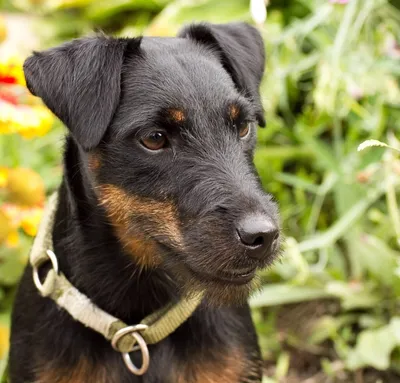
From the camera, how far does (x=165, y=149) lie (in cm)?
248

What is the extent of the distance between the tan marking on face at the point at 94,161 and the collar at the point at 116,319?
331 mm

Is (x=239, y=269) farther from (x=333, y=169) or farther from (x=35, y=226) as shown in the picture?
(x=333, y=169)

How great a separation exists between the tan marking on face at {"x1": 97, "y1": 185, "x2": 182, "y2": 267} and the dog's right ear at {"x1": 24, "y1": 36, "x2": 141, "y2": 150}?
7.5 inches

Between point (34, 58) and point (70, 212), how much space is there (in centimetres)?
52

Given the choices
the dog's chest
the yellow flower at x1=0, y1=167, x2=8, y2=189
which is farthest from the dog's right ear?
the yellow flower at x1=0, y1=167, x2=8, y2=189

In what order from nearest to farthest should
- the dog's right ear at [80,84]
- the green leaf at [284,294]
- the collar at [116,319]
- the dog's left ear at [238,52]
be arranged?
the dog's right ear at [80,84] → the collar at [116,319] → the dog's left ear at [238,52] → the green leaf at [284,294]

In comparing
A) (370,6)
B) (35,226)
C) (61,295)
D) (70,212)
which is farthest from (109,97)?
(370,6)

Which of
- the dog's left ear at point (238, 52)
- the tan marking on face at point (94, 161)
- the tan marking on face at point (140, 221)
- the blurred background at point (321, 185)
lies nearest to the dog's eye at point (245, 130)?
the dog's left ear at point (238, 52)

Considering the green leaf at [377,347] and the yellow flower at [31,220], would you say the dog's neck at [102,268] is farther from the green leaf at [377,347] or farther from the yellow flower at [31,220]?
the green leaf at [377,347]

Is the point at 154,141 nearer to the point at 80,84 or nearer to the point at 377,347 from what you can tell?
the point at 80,84

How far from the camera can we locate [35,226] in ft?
11.5

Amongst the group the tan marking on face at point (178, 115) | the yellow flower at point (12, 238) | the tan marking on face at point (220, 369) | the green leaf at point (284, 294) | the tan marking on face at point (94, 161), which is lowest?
the green leaf at point (284, 294)

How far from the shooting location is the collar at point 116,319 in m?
2.58

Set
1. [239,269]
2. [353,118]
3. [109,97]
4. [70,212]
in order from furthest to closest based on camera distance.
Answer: [353,118] → [70,212] → [109,97] → [239,269]
